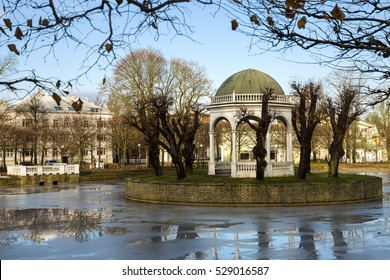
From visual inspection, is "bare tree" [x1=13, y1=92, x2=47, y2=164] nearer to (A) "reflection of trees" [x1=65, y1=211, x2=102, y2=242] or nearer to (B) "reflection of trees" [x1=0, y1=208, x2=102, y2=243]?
(B) "reflection of trees" [x1=0, y1=208, x2=102, y2=243]

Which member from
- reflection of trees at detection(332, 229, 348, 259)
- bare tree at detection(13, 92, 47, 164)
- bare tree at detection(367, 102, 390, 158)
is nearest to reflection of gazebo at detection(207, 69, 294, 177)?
reflection of trees at detection(332, 229, 348, 259)

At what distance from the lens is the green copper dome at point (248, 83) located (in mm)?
36469

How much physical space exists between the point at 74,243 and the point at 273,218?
8380mm

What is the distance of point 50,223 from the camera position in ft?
64.7

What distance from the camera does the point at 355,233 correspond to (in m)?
15.9

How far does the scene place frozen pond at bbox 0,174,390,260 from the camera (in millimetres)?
12930

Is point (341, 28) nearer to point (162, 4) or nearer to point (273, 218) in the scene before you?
point (162, 4)

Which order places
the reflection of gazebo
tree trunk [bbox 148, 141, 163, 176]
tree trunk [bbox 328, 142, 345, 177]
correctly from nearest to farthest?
tree trunk [bbox 328, 142, 345, 177], the reflection of gazebo, tree trunk [bbox 148, 141, 163, 176]

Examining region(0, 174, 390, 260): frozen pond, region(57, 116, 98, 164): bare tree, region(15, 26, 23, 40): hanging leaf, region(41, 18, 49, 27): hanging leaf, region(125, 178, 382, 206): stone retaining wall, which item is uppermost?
region(57, 116, 98, 164): bare tree

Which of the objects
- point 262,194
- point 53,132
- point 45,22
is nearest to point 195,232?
point 262,194

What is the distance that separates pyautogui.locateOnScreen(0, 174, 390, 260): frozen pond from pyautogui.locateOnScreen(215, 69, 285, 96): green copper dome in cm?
1362

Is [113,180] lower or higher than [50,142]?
lower
